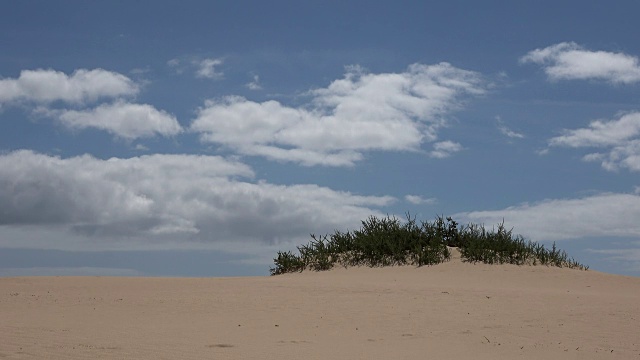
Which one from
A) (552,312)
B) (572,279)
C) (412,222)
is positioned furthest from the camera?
(412,222)

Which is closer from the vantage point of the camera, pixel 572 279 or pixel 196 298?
pixel 196 298

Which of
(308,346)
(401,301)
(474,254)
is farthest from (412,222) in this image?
(308,346)

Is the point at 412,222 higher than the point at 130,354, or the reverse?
the point at 412,222

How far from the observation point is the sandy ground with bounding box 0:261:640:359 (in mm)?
9852

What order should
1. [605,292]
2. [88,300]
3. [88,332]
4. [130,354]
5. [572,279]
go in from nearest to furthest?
[130,354] → [88,332] → [88,300] → [605,292] → [572,279]

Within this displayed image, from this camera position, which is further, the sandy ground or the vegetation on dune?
the vegetation on dune

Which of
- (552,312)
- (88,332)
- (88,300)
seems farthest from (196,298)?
(552,312)

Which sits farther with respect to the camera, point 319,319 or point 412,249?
point 412,249

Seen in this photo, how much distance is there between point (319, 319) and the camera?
12.1 meters

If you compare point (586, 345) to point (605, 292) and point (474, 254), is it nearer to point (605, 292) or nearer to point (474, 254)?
point (605, 292)

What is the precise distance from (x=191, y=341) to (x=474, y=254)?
35.5 ft

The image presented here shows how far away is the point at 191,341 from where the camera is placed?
10281 mm

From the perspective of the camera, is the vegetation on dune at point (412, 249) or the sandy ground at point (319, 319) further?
the vegetation on dune at point (412, 249)

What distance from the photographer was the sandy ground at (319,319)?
32.3 feet
